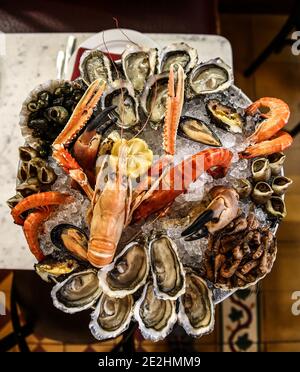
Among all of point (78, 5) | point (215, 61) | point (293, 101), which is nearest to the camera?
point (215, 61)

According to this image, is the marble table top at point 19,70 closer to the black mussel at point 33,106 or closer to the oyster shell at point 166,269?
the black mussel at point 33,106

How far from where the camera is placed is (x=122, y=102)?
1.22 m

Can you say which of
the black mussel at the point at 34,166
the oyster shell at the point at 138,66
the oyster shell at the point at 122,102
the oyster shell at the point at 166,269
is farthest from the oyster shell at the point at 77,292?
the oyster shell at the point at 138,66

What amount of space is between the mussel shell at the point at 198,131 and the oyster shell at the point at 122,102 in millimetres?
109

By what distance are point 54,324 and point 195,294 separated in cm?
51

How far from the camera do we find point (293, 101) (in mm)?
1957

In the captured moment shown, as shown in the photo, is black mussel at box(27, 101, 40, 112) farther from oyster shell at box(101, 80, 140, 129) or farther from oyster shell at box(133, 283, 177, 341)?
oyster shell at box(133, 283, 177, 341)

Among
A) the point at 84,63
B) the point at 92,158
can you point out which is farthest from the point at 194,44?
the point at 92,158

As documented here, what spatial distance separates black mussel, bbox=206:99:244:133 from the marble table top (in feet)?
0.93

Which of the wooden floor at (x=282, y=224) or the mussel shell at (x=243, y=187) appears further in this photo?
the wooden floor at (x=282, y=224)

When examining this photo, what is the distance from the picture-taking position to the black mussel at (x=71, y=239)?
115 cm

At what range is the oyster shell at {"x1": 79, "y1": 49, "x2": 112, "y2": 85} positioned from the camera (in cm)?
124

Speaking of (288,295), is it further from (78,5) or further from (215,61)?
(78,5)

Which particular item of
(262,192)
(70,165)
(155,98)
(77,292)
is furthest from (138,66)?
(77,292)
